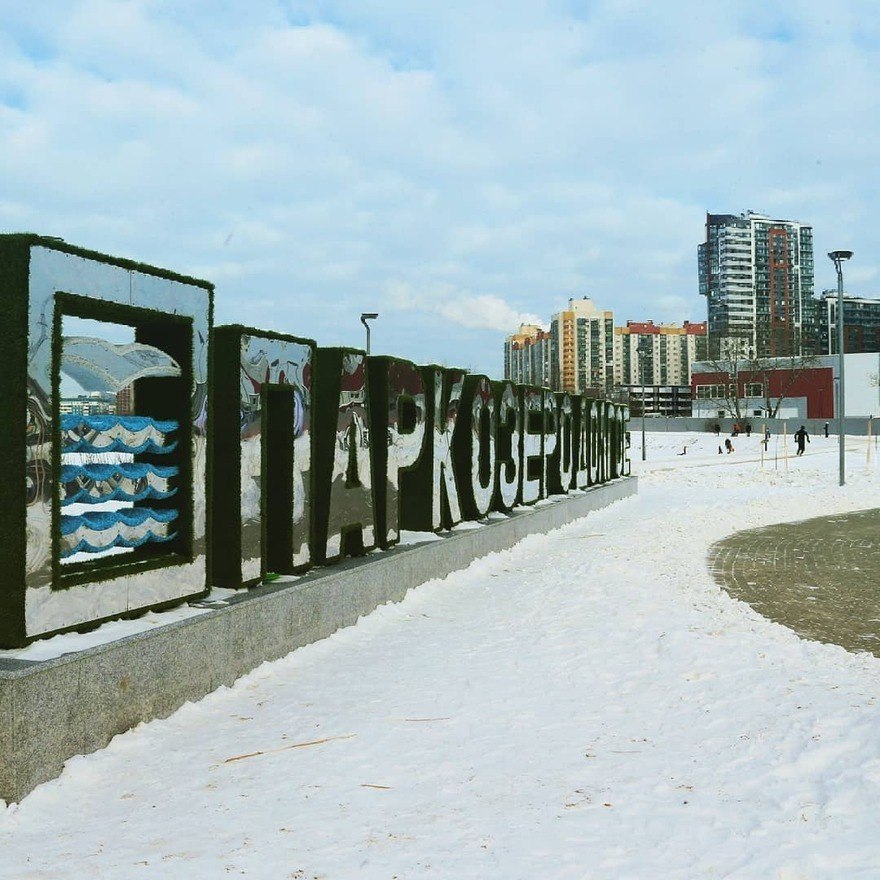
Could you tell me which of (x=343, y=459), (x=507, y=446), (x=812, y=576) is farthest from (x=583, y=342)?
(x=343, y=459)

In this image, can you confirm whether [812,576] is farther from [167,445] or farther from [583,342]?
[583,342]

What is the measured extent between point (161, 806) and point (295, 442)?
12.5 feet

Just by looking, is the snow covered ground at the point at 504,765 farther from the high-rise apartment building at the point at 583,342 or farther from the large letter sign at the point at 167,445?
the high-rise apartment building at the point at 583,342

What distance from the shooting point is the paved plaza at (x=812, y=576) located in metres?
7.63

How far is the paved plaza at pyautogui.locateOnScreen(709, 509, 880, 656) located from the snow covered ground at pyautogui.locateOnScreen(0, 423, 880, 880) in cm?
51

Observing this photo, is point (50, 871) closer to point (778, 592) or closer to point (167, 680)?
point (167, 680)

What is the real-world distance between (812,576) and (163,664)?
7.83 meters

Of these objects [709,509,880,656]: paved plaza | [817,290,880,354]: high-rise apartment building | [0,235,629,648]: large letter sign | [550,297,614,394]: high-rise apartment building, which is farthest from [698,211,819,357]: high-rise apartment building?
[0,235,629,648]: large letter sign

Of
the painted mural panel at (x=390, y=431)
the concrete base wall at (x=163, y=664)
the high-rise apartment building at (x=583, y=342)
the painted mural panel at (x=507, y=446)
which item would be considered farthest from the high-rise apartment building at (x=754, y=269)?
the concrete base wall at (x=163, y=664)

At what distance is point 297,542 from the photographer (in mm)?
7594

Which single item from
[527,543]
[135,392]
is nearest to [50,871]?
[135,392]

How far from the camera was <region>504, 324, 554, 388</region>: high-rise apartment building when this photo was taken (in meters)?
164

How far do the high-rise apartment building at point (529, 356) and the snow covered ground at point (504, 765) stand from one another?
138245 millimetres

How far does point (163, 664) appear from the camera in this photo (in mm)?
5332
